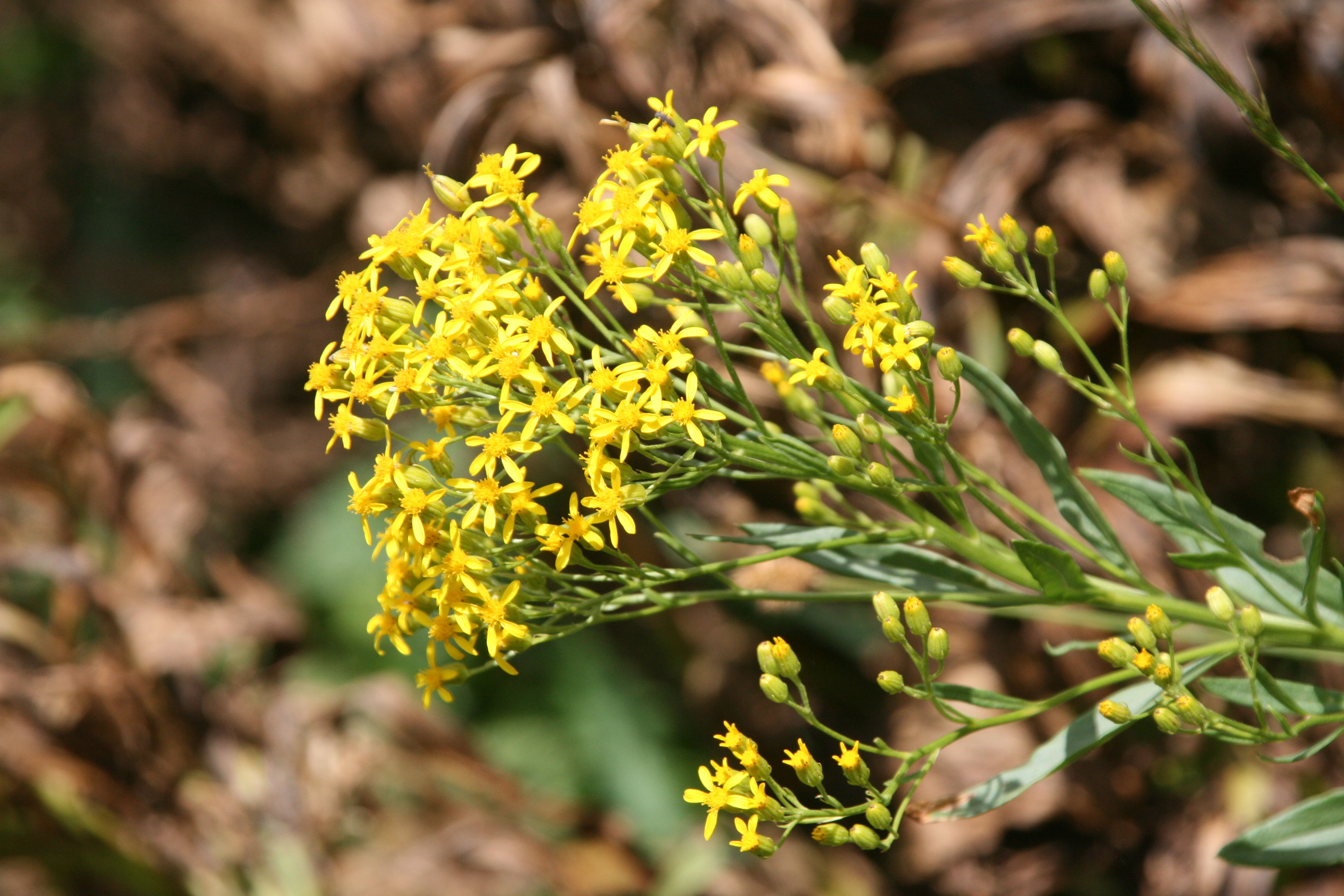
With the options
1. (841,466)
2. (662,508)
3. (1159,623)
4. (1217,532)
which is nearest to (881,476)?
(841,466)

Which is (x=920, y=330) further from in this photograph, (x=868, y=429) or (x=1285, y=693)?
(x=1285, y=693)

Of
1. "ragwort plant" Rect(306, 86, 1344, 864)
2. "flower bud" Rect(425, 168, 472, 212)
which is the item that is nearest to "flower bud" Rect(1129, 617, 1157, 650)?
"ragwort plant" Rect(306, 86, 1344, 864)

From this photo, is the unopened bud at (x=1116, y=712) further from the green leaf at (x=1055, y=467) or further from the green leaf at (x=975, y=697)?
the green leaf at (x=1055, y=467)

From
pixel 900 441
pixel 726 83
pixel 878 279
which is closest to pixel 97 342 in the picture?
pixel 726 83

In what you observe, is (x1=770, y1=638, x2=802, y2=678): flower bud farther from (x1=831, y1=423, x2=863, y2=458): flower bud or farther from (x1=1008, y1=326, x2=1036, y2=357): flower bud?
(x1=1008, y1=326, x2=1036, y2=357): flower bud

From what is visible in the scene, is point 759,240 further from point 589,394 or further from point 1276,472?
point 1276,472

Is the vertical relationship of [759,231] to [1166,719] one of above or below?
above

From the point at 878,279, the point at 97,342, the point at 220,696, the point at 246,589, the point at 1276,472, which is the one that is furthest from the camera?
the point at 97,342
